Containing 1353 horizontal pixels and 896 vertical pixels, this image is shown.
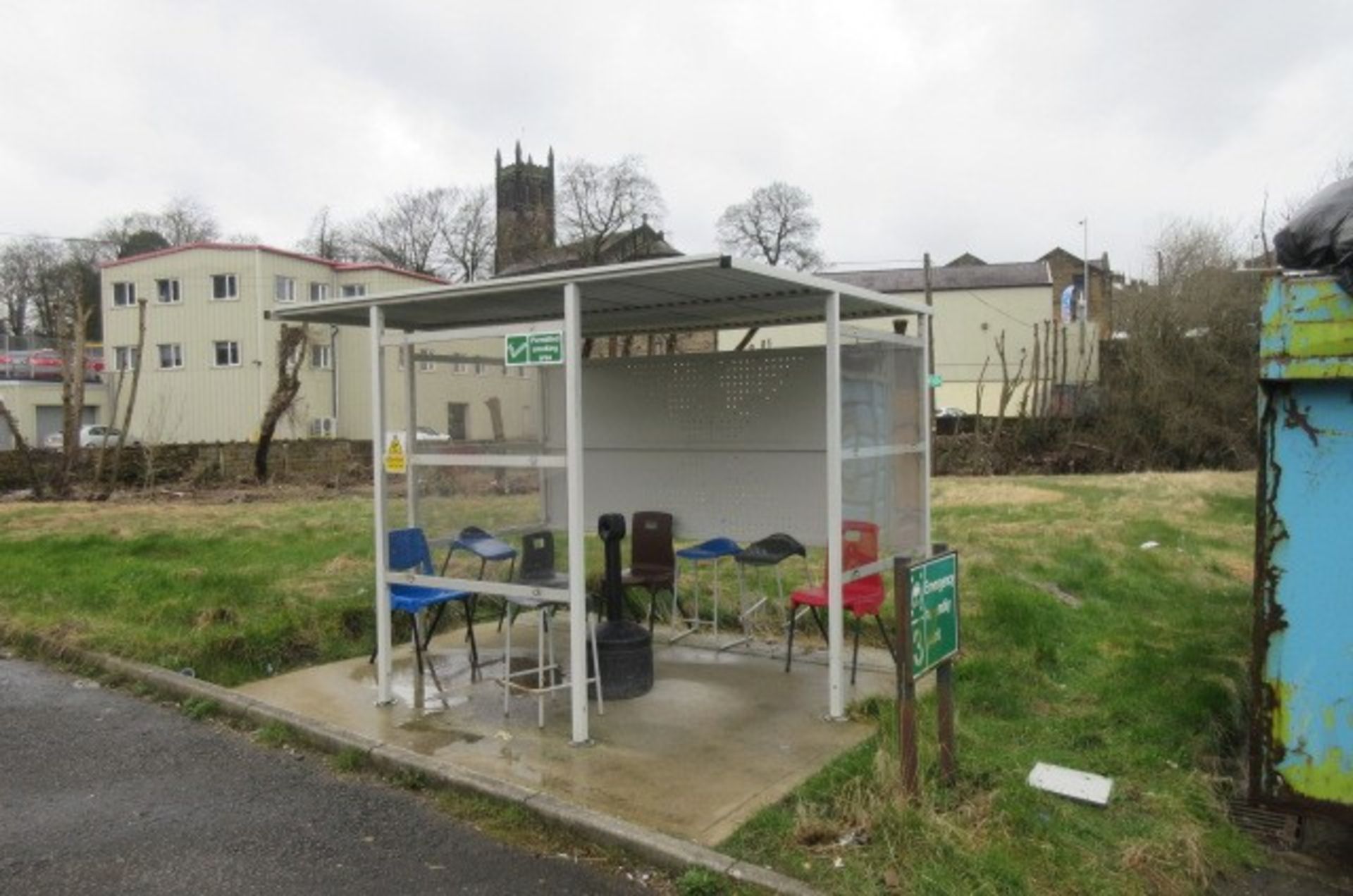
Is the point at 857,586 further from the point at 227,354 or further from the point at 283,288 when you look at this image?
the point at 227,354

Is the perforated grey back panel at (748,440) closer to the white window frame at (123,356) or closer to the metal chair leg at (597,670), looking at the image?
the metal chair leg at (597,670)

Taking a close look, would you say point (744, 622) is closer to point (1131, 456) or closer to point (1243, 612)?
point (1243, 612)

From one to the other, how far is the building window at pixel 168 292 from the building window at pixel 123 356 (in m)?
2.22

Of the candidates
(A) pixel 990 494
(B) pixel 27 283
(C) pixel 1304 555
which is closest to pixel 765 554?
(C) pixel 1304 555

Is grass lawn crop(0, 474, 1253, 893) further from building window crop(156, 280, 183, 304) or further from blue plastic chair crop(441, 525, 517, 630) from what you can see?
building window crop(156, 280, 183, 304)

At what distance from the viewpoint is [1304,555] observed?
11.6 feet

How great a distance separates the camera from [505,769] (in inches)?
179

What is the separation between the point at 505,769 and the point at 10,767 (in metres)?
2.61

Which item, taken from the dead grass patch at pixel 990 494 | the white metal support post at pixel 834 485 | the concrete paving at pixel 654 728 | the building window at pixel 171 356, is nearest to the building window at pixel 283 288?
the building window at pixel 171 356

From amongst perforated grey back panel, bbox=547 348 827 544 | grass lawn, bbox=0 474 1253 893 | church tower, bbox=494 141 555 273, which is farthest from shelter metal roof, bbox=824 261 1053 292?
perforated grey back panel, bbox=547 348 827 544

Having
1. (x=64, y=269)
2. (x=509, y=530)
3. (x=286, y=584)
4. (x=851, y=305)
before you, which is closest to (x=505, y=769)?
(x=509, y=530)

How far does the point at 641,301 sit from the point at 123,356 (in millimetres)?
38479

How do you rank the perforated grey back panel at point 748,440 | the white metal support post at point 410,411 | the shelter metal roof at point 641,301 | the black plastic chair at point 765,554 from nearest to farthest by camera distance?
the shelter metal roof at point 641,301
the white metal support post at point 410,411
the perforated grey back panel at point 748,440
the black plastic chair at point 765,554

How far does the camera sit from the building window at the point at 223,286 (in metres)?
36.1
